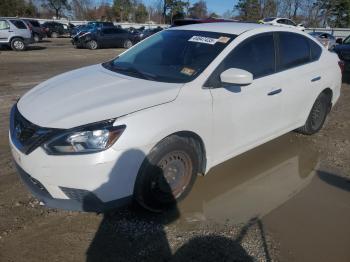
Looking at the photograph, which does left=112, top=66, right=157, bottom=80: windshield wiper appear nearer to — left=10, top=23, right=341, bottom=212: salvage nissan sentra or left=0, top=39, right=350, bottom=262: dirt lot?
left=10, top=23, right=341, bottom=212: salvage nissan sentra

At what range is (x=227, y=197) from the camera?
4.03 metres

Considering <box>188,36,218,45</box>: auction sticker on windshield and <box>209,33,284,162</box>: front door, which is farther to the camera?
<box>188,36,218,45</box>: auction sticker on windshield

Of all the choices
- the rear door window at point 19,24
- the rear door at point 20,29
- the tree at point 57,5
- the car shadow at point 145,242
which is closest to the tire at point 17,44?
the rear door at point 20,29

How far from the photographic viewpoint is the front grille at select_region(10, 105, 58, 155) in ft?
9.75

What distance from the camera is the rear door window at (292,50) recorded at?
4622mm

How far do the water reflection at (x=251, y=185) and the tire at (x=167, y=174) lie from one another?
0.24m

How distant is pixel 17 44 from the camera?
66.4 feet

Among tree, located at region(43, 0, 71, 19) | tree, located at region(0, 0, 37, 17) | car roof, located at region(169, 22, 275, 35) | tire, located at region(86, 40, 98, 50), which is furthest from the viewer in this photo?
tree, located at region(43, 0, 71, 19)

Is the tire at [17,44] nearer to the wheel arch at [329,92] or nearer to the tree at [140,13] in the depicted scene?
the wheel arch at [329,92]

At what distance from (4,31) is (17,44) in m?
1.01

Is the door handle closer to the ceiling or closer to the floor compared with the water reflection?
closer to the ceiling

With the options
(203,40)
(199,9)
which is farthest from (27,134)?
(199,9)

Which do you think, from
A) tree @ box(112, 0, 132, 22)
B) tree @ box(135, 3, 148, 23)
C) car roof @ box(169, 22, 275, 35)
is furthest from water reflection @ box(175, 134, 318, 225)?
tree @ box(135, 3, 148, 23)

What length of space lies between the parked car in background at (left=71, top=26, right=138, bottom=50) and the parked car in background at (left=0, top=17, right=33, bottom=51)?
380 centimetres
